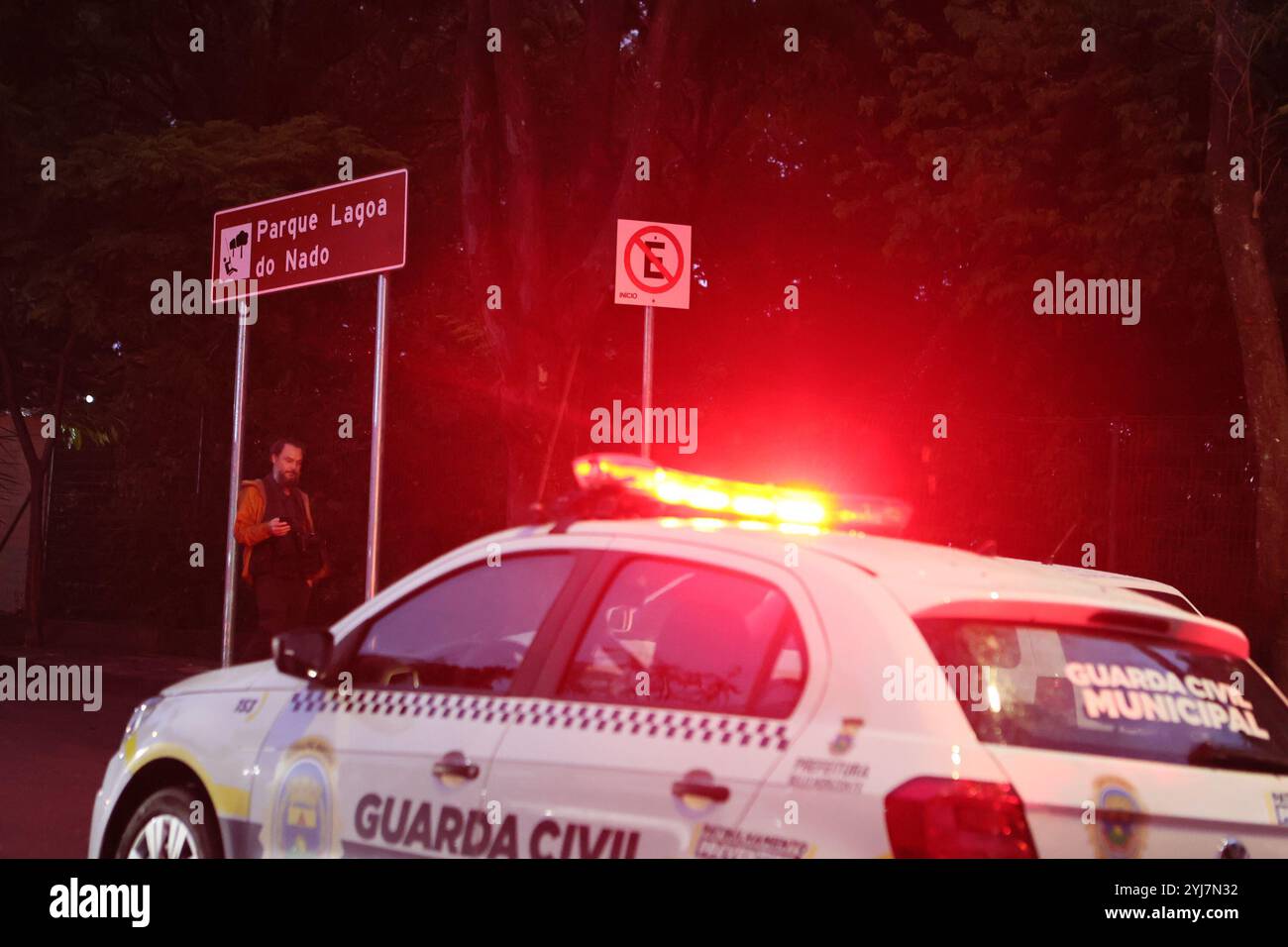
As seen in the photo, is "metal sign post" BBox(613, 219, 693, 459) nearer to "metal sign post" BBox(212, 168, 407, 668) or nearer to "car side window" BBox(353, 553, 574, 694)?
"metal sign post" BBox(212, 168, 407, 668)

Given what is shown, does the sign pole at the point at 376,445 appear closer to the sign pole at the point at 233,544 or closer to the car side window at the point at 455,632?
the sign pole at the point at 233,544

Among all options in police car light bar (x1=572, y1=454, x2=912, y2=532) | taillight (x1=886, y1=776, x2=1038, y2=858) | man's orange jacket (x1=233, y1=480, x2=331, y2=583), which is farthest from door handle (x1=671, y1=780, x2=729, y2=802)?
man's orange jacket (x1=233, y1=480, x2=331, y2=583)

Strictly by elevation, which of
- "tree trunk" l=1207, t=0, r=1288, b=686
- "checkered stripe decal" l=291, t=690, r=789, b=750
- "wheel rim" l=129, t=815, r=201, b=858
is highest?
"tree trunk" l=1207, t=0, r=1288, b=686

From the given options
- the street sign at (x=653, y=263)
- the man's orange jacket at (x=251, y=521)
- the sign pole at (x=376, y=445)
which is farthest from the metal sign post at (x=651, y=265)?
the man's orange jacket at (x=251, y=521)

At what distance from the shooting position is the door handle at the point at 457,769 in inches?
174

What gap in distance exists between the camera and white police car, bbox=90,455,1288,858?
3627 millimetres

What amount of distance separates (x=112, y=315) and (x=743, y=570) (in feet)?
48.6

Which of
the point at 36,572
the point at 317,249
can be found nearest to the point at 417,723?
the point at 317,249

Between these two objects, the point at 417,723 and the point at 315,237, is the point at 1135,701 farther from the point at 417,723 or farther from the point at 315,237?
the point at 315,237

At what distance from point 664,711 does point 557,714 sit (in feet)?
1.15

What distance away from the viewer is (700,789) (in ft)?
12.6

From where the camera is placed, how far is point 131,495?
68.3 ft

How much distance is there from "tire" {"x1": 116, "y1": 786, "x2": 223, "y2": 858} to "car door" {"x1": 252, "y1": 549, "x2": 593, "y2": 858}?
0.83 feet
